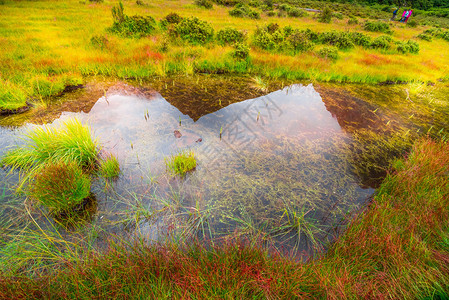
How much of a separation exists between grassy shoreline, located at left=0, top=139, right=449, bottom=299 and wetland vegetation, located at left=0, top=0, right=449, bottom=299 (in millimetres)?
21

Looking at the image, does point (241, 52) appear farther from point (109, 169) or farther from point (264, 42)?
point (109, 169)

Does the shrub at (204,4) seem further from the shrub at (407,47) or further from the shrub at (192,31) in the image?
the shrub at (407,47)

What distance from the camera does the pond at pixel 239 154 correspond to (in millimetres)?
2484

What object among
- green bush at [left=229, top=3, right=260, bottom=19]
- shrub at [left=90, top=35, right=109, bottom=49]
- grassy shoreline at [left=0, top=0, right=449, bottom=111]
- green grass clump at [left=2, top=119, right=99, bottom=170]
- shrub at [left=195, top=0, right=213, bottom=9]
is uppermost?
shrub at [left=195, top=0, right=213, bottom=9]

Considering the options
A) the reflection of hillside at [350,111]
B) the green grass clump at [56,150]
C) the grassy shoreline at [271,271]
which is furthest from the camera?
the reflection of hillside at [350,111]

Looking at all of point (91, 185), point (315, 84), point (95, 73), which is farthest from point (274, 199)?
point (95, 73)

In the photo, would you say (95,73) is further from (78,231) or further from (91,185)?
(78,231)

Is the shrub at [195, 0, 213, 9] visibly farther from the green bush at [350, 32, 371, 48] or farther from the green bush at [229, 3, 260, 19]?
the green bush at [350, 32, 371, 48]

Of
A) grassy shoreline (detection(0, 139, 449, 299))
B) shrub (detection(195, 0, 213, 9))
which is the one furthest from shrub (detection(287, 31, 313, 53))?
shrub (detection(195, 0, 213, 9))

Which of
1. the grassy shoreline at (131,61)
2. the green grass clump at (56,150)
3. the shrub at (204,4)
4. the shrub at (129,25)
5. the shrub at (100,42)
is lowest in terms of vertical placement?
the green grass clump at (56,150)

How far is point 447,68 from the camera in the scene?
9.23m

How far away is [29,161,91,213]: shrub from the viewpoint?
2.29 metres

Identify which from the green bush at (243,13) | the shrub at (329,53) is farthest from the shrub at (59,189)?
the green bush at (243,13)

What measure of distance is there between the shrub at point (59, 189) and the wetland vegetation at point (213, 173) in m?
0.02
